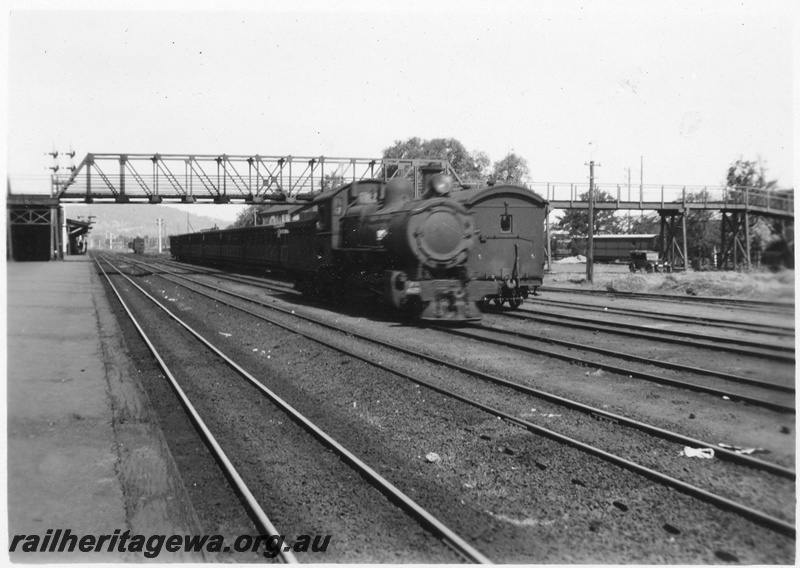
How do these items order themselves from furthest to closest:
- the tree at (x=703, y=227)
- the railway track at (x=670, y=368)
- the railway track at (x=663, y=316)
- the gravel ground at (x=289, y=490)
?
1. the tree at (x=703, y=227)
2. the railway track at (x=663, y=316)
3. the railway track at (x=670, y=368)
4. the gravel ground at (x=289, y=490)

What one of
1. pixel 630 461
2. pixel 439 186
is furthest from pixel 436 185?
pixel 630 461

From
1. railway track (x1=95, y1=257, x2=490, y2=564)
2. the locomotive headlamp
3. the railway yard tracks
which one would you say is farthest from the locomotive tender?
railway track (x1=95, y1=257, x2=490, y2=564)

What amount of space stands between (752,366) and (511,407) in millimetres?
4615

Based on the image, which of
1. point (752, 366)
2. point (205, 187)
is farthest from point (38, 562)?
point (205, 187)

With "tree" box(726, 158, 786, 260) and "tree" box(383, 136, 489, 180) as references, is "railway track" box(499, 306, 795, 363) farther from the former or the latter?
"tree" box(383, 136, 489, 180)

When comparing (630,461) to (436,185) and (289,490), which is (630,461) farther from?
(436,185)

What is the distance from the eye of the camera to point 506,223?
16.2 m

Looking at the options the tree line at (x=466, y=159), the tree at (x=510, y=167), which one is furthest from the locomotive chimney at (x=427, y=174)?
the tree at (x=510, y=167)

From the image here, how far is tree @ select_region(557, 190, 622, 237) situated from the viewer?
6481 centimetres

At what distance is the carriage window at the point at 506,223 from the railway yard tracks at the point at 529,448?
4582 millimetres

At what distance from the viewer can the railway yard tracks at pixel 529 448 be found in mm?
4477

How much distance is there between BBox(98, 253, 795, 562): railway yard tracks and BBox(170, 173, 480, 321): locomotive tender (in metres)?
2.68

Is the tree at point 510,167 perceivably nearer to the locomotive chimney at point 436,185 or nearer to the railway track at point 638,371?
the locomotive chimney at point 436,185

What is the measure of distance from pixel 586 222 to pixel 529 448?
66.5m
